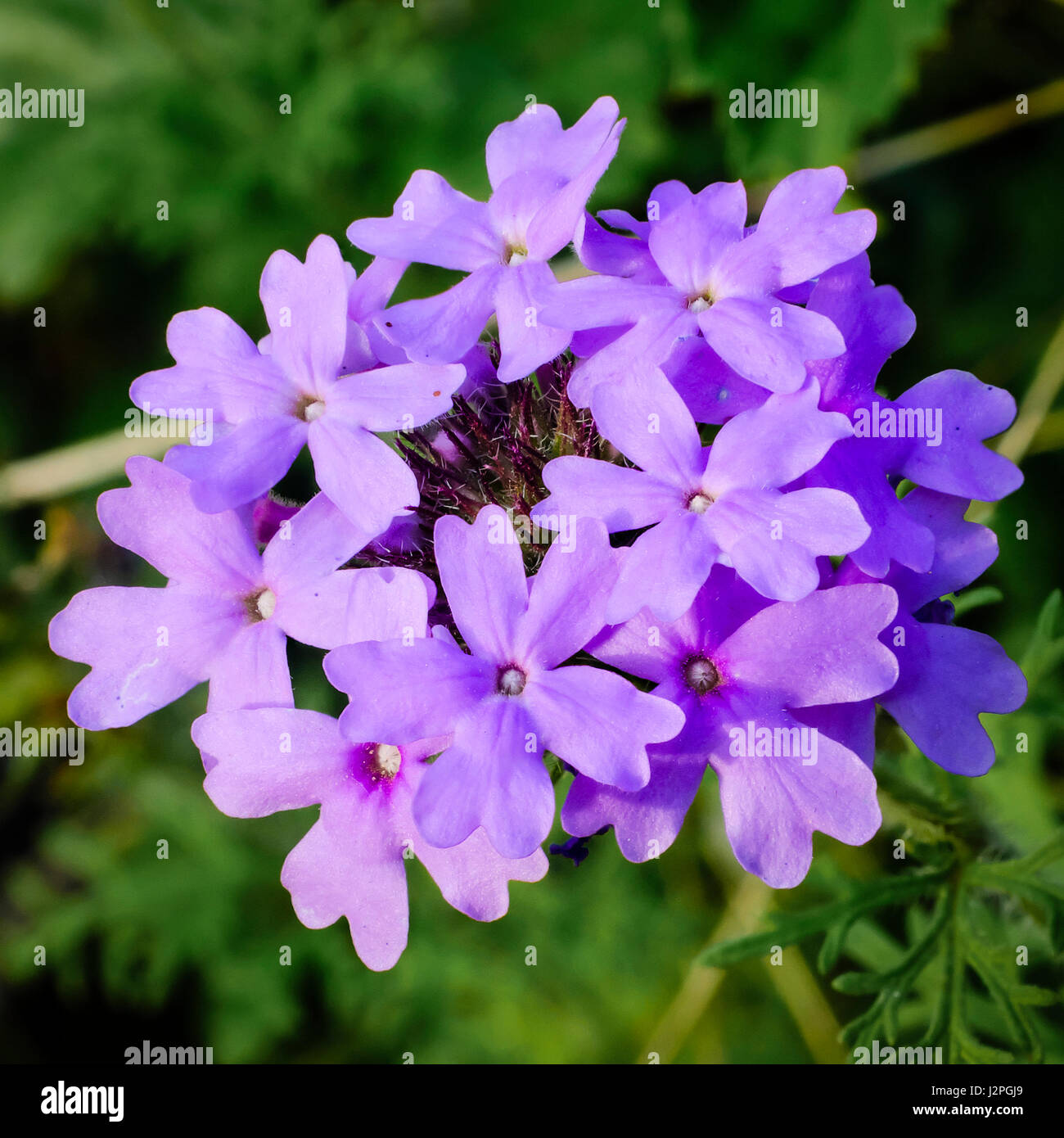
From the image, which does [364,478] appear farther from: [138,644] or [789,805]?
[789,805]

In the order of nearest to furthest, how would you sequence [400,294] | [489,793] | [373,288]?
[489,793]
[373,288]
[400,294]

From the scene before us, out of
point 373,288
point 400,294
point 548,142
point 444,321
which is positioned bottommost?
point 444,321

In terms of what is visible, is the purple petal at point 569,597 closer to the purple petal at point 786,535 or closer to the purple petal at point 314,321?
the purple petal at point 786,535

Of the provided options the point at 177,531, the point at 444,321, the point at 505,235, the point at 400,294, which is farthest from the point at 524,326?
the point at 400,294

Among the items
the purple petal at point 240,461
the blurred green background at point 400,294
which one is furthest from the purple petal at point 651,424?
the blurred green background at point 400,294

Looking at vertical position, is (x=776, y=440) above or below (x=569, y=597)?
above

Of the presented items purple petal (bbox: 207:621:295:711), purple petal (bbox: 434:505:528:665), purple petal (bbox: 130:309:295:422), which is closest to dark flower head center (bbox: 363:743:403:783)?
purple petal (bbox: 207:621:295:711)
